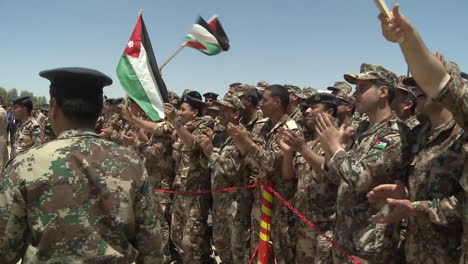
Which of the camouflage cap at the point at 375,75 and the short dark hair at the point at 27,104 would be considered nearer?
the camouflage cap at the point at 375,75

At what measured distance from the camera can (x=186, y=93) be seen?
694 centimetres

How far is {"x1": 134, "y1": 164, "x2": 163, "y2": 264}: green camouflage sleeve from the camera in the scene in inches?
91.0

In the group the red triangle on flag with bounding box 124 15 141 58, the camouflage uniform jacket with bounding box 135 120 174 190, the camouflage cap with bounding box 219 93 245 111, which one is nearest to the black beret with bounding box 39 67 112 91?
the camouflage cap with bounding box 219 93 245 111

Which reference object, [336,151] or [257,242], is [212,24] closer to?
[257,242]

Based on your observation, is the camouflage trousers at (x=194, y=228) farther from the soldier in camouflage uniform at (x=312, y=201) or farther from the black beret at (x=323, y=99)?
the black beret at (x=323, y=99)

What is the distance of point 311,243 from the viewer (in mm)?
4422

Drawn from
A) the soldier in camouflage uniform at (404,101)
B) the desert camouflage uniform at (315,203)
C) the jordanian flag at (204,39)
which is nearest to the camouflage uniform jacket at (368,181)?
the desert camouflage uniform at (315,203)

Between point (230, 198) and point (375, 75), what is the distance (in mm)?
2729

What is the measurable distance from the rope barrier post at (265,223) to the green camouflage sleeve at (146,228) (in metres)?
2.62

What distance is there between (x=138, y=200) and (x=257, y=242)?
123 inches

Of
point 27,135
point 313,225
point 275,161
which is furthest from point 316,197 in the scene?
point 27,135

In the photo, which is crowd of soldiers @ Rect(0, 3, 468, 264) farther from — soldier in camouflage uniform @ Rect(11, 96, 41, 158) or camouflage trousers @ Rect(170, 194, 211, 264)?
soldier in camouflage uniform @ Rect(11, 96, 41, 158)

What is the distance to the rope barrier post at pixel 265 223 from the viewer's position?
4895mm

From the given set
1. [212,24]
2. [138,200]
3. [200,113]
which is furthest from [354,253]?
[212,24]
